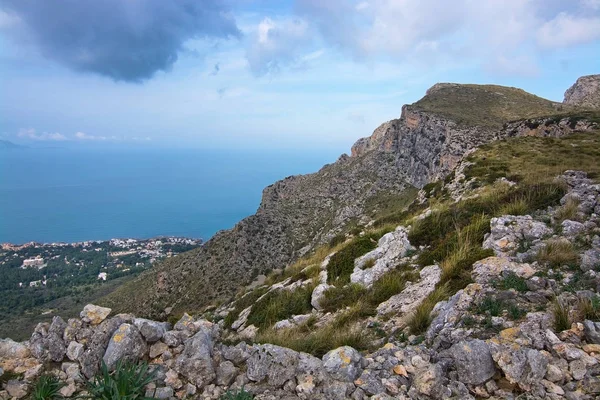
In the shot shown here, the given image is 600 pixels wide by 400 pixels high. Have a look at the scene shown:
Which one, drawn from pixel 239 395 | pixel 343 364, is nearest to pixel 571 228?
pixel 343 364

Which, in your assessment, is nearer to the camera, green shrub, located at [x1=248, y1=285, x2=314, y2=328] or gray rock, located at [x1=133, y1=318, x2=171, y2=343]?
gray rock, located at [x1=133, y1=318, x2=171, y2=343]

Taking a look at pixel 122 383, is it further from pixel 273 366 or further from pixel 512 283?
pixel 512 283

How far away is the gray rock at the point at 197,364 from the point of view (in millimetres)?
3786

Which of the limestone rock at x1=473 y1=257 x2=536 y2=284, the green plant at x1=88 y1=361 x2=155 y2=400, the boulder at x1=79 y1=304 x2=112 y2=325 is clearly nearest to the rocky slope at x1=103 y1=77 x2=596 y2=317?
the boulder at x1=79 y1=304 x2=112 y2=325

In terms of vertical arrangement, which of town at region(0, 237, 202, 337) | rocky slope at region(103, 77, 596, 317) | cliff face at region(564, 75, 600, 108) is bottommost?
town at region(0, 237, 202, 337)

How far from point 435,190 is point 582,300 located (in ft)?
66.4

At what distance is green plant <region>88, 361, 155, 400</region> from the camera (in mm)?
3334

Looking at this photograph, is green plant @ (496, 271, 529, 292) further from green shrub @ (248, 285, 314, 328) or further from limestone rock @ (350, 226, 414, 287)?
green shrub @ (248, 285, 314, 328)

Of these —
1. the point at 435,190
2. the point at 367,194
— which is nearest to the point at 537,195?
the point at 435,190

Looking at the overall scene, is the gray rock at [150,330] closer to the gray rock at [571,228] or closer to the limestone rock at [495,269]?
the limestone rock at [495,269]

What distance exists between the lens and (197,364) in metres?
3.84

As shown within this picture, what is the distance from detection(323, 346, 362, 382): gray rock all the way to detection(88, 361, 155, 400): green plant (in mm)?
2028

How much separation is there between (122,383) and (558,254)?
6435 millimetres

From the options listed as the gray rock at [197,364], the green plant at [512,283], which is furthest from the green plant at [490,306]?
the gray rock at [197,364]
